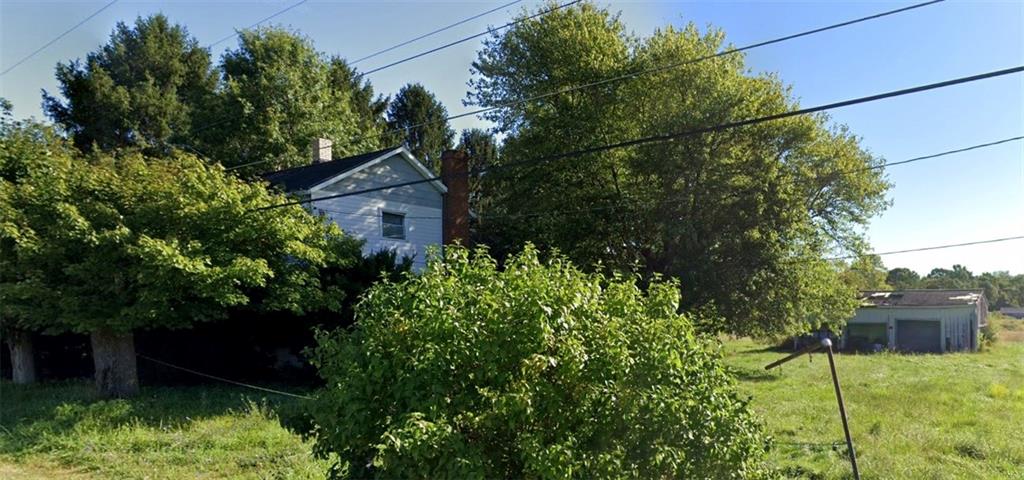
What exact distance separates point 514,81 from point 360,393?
18.0m

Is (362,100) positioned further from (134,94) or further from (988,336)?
(988,336)

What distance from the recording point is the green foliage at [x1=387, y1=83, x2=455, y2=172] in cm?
3228

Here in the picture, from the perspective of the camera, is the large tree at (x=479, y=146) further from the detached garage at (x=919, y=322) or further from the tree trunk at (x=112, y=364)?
the tree trunk at (x=112, y=364)

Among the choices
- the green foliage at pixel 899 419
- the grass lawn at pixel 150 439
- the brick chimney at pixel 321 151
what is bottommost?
the green foliage at pixel 899 419

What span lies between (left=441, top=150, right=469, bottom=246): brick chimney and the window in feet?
4.26

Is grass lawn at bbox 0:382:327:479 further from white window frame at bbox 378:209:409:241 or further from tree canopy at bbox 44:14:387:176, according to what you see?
tree canopy at bbox 44:14:387:176

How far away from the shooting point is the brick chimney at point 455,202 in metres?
17.6

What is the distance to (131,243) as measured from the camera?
947 centimetres

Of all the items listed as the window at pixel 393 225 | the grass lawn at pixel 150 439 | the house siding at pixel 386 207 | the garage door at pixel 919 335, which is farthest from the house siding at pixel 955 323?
the grass lawn at pixel 150 439

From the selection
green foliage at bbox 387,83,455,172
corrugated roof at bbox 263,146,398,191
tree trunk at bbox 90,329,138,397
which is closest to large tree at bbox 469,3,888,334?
corrugated roof at bbox 263,146,398,191

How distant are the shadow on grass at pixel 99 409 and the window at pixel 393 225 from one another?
18.7ft

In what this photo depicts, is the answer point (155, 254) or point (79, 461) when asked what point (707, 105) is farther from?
point (79, 461)

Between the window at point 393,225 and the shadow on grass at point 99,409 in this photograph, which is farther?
the window at point 393,225

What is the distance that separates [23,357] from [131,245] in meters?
7.23
